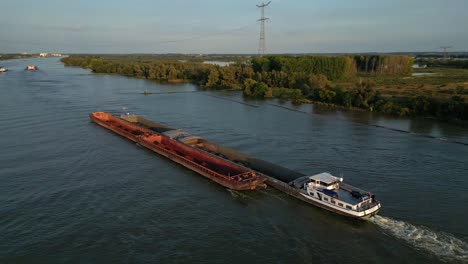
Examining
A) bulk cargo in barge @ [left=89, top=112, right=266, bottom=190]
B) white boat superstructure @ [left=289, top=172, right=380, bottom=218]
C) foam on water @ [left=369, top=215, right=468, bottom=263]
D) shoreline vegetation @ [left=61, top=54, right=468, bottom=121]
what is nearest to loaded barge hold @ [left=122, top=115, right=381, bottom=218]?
white boat superstructure @ [left=289, top=172, right=380, bottom=218]

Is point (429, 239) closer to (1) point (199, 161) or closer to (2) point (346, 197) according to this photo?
(2) point (346, 197)

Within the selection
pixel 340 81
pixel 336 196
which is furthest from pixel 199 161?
pixel 340 81

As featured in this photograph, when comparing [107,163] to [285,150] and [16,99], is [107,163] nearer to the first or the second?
[285,150]

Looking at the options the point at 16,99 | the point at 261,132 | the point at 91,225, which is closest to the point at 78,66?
the point at 16,99

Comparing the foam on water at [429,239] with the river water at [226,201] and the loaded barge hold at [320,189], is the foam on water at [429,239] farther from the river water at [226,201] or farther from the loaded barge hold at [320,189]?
the loaded barge hold at [320,189]

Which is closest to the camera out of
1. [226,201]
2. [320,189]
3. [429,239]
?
[429,239]

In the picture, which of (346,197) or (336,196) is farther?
(346,197)
